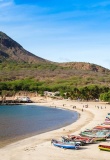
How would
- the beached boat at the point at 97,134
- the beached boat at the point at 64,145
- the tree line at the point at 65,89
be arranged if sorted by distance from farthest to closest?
the tree line at the point at 65,89 < the beached boat at the point at 97,134 < the beached boat at the point at 64,145

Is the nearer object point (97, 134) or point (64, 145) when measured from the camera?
point (64, 145)

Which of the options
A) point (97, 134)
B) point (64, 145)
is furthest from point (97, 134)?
point (64, 145)

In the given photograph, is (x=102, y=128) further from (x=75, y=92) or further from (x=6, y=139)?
(x=75, y=92)

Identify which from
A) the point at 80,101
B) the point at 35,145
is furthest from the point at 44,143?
the point at 80,101

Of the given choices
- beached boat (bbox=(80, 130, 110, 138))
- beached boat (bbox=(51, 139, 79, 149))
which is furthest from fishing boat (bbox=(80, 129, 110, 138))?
beached boat (bbox=(51, 139, 79, 149))

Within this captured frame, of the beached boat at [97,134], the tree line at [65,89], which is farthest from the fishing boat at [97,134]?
the tree line at [65,89]

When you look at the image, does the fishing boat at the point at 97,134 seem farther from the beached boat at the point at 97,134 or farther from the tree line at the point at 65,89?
the tree line at the point at 65,89

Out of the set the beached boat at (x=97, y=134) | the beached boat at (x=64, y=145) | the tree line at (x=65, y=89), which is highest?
the tree line at (x=65, y=89)

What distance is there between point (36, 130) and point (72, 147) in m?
23.3

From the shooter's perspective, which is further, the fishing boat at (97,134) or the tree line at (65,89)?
the tree line at (65,89)

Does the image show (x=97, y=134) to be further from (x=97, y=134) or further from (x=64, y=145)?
(x=64, y=145)

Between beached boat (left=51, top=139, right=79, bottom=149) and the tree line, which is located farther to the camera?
the tree line

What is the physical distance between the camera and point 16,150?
4453 cm

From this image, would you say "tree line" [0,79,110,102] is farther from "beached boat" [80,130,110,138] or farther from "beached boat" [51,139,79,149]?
"beached boat" [51,139,79,149]
